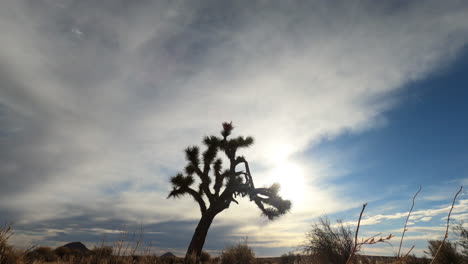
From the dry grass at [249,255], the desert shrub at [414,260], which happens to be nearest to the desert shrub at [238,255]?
the dry grass at [249,255]

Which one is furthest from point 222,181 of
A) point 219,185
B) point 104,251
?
point 104,251

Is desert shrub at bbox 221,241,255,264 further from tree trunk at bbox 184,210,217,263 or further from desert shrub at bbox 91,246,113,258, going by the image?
desert shrub at bbox 91,246,113,258

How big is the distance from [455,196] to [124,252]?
6911 mm

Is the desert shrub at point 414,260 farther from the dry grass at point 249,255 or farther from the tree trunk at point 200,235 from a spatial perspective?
the tree trunk at point 200,235

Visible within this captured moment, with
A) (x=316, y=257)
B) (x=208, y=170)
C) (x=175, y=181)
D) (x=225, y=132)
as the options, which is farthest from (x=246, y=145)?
(x=316, y=257)

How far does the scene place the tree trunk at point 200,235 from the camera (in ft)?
44.3

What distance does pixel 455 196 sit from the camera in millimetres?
1325

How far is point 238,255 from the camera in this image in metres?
14.6

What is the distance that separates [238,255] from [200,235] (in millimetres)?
2584

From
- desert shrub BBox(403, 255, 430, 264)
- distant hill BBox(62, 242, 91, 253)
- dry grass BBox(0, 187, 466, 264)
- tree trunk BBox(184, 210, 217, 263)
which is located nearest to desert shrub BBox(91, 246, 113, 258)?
dry grass BBox(0, 187, 466, 264)

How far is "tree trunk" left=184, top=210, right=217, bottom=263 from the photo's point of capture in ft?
44.3

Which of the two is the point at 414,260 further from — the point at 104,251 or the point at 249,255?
the point at 104,251

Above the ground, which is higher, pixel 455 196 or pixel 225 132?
pixel 225 132

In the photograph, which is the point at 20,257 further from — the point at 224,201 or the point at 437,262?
the point at 437,262
